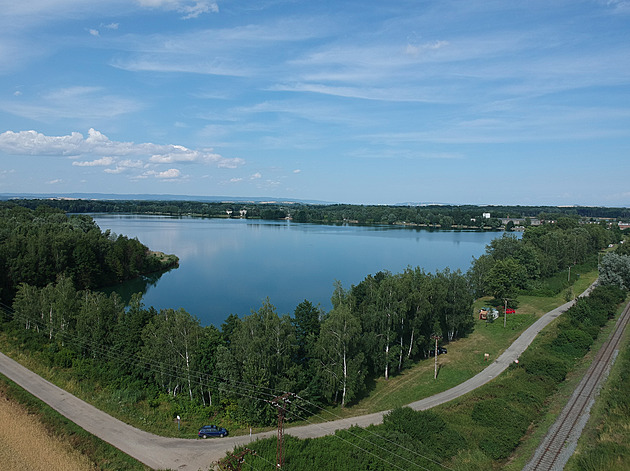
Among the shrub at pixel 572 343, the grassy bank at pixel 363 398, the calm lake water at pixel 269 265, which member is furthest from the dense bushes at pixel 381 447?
the shrub at pixel 572 343

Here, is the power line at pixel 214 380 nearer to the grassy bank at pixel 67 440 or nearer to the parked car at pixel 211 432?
the parked car at pixel 211 432

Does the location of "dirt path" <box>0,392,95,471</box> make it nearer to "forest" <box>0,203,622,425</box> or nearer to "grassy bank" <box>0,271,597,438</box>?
"grassy bank" <box>0,271,597,438</box>

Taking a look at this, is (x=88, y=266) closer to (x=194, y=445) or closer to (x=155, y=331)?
(x=155, y=331)

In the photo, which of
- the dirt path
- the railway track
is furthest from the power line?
the dirt path

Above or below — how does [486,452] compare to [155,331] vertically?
below

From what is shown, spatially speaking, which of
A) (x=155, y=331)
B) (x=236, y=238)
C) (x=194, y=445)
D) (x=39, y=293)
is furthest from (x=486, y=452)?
(x=236, y=238)
